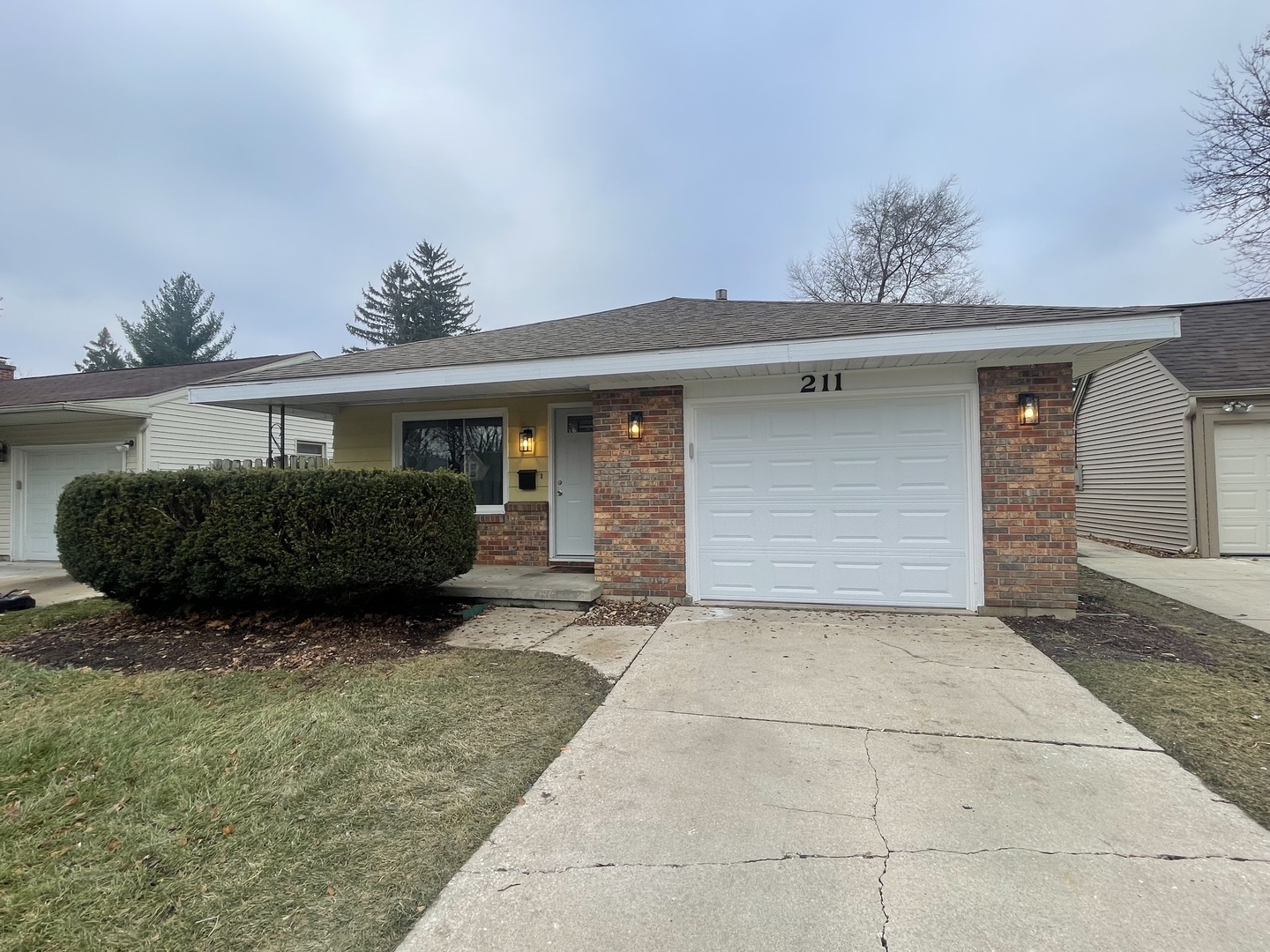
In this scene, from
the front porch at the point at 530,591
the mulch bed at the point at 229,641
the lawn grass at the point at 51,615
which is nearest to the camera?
the mulch bed at the point at 229,641

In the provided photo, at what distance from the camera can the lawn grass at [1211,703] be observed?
2.39m

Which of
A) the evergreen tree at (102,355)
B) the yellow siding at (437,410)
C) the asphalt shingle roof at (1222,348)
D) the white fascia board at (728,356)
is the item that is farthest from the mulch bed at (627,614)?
the evergreen tree at (102,355)

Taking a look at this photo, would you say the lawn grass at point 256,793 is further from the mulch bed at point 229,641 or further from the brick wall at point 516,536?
the brick wall at point 516,536

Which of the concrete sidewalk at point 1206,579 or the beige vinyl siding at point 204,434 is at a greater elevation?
the beige vinyl siding at point 204,434

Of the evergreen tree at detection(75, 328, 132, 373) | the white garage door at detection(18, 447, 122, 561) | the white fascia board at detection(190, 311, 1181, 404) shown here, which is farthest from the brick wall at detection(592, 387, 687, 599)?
the evergreen tree at detection(75, 328, 132, 373)

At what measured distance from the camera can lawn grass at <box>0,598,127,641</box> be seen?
5035mm

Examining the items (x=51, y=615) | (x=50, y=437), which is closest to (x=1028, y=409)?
(x=51, y=615)

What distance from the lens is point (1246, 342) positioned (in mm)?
9133

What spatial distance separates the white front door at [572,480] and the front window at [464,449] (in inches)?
31.1

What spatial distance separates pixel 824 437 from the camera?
5.37 meters

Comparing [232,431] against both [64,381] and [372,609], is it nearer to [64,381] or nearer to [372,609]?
[64,381]

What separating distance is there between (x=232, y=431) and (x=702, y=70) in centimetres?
1277

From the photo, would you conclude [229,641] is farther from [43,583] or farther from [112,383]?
[112,383]

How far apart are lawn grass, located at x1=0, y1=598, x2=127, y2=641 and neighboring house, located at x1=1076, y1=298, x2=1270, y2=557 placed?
1338cm
